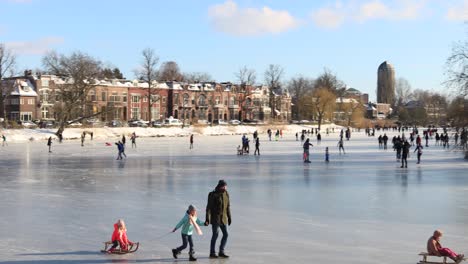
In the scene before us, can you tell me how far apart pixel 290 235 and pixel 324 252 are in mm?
1219

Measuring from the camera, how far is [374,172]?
1981cm

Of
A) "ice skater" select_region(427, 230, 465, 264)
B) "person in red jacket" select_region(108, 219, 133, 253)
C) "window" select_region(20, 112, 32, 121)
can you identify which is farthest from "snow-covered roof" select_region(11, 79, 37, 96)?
"ice skater" select_region(427, 230, 465, 264)

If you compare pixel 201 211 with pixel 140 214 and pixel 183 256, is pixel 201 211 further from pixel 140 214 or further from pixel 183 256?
pixel 183 256

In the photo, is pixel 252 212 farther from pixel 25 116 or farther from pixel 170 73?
pixel 170 73

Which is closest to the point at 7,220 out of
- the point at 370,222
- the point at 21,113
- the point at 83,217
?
the point at 83,217

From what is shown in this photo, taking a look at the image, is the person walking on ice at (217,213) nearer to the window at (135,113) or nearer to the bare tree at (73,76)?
the bare tree at (73,76)

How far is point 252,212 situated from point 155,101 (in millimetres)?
58254

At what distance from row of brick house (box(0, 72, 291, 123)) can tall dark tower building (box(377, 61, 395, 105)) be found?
66678 millimetres

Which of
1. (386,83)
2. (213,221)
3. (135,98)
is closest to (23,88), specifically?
(135,98)

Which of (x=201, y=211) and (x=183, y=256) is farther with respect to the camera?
(x=201, y=211)

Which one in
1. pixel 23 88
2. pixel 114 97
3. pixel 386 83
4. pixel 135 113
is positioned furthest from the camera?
pixel 386 83

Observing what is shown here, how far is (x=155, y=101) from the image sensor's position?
224ft

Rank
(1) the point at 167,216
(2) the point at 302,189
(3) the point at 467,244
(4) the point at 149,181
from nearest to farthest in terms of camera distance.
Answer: (3) the point at 467,244, (1) the point at 167,216, (2) the point at 302,189, (4) the point at 149,181

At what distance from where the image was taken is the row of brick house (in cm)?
6744
